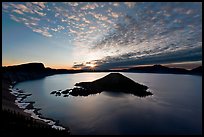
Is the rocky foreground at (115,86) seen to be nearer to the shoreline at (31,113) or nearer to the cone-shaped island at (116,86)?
the cone-shaped island at (116,86)

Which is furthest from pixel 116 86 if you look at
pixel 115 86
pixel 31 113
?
pixel 31 113

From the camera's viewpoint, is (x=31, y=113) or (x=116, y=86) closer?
(x=31, y=113)

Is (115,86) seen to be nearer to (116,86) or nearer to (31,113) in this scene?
(116,86)

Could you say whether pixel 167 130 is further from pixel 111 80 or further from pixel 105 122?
pixel 111 80

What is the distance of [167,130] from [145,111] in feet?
51.0

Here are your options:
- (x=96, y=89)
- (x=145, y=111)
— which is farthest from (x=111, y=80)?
(x=145, y=111)

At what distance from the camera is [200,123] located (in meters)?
40.7

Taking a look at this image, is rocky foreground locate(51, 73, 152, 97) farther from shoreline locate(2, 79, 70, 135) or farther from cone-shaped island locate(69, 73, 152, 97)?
shoreline locate(2, 79, 70, 135)

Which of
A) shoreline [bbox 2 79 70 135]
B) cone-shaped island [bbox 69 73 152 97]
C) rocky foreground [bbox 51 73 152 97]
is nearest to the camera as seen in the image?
shoreline [bbox 2 79 70 135]

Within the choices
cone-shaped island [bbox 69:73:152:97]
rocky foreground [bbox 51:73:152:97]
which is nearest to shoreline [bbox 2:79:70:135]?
rocky foreground [bbox 51:73:152:97]

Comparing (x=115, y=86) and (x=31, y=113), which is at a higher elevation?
(x=115, y=86)

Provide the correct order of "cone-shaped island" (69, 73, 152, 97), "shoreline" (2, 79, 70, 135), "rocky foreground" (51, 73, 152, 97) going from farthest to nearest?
"cone-shaped island" (69, 73, 152, 97), "rocky foreground" (51, 73, 152, 97), "shoreline" (2, 79, 70, 135)


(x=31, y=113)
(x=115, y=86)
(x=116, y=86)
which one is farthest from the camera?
(x=115, y=86)

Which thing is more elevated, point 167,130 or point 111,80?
point 111,80
